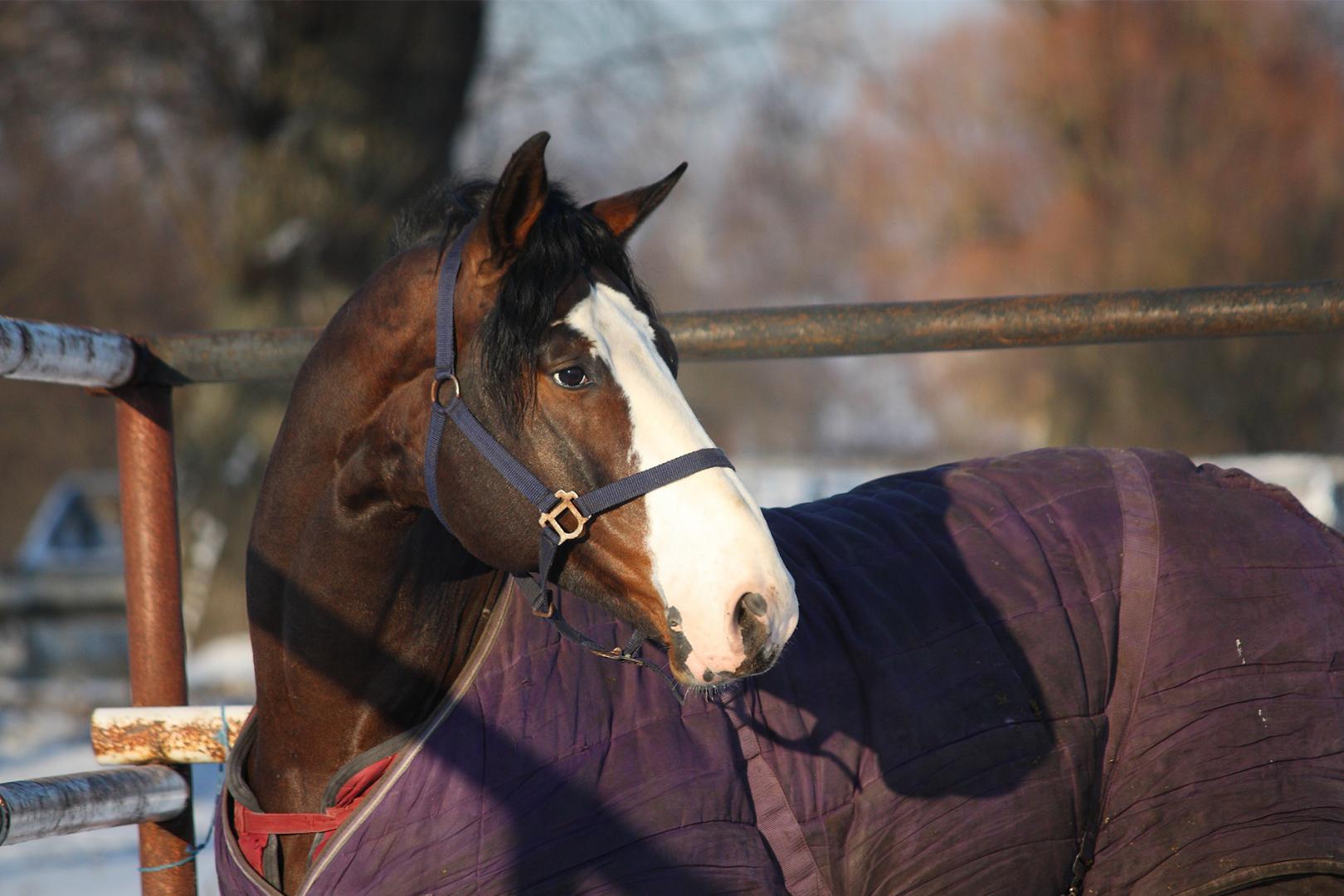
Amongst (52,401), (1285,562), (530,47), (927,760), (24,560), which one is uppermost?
(52,401)

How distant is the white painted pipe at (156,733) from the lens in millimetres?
2119

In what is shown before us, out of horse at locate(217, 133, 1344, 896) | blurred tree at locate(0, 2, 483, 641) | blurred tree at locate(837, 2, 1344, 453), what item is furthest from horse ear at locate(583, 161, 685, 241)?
blurred tree at locate(837, 2, 1344, 453)

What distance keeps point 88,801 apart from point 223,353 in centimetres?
83

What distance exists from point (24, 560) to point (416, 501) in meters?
9.04

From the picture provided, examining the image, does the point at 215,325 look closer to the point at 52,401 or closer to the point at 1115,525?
the point at 1115,525

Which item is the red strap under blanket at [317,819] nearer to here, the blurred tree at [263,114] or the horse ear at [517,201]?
the horse ear at [517,201]

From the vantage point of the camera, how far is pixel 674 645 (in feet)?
5.21

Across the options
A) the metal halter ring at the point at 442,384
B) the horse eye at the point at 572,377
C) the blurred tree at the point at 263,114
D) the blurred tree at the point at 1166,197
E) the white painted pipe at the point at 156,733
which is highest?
the blurred tree at the point at 1166,197

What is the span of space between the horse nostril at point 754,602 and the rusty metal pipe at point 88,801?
3.54 feet

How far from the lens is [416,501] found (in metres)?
1.79

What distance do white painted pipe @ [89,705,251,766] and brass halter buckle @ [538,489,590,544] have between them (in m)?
0.83

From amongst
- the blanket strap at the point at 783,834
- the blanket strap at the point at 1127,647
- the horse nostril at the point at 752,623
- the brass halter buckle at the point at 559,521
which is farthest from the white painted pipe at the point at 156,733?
the blanket strap at the point at 1127,647

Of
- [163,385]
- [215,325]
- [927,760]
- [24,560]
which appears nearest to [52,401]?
[24,560]

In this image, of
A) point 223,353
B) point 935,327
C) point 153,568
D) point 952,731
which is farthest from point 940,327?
point 153,568
